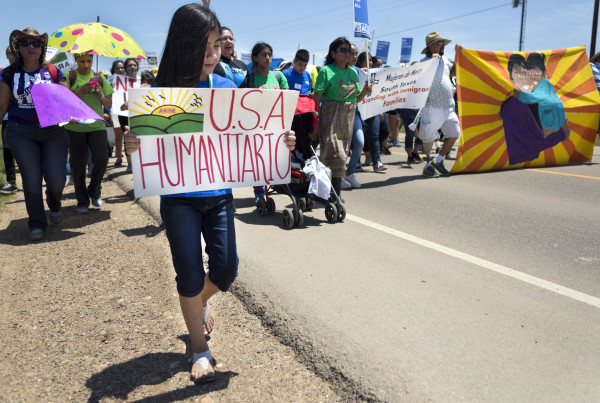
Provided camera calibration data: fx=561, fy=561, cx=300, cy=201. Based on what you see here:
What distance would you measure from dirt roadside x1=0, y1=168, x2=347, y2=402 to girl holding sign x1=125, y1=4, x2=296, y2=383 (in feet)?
0.66

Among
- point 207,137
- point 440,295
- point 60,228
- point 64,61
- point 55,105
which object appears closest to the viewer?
point 207,137

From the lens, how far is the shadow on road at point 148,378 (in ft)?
9.00

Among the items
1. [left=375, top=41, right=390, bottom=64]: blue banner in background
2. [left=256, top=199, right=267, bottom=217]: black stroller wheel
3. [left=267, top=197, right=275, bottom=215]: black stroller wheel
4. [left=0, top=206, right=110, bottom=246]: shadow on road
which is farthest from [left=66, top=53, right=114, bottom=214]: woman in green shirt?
[left=375, top=41, right=390, bottom=64]: blue banner in background

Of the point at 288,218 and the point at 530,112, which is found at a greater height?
the point at 530,112

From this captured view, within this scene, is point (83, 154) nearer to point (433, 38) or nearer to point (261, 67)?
point (261, 67)

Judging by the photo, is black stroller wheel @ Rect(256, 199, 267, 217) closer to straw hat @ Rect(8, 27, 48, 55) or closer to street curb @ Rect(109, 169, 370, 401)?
street curb @ Rect(109, 169, 370, 401)

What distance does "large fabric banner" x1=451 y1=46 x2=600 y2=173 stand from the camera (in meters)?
9.42

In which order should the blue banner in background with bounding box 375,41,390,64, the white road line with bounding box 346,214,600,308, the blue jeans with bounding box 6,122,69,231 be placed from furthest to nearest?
1. the blue banner in background with bounding box 375,41,390,64
2. the blue jeans with bounding box 6,122,69,231
3. the white road line with bounding box 346,214,600,308

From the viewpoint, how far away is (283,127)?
10.9 feet

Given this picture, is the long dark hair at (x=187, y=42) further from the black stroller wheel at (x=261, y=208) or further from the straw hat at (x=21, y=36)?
the black stroller wheel at (x=261, y=208)

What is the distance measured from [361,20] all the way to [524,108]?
148 inches

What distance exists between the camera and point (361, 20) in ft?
24.9

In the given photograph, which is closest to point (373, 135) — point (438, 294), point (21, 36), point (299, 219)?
point (299, 219)

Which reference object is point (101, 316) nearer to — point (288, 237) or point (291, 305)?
point (291, 305)
